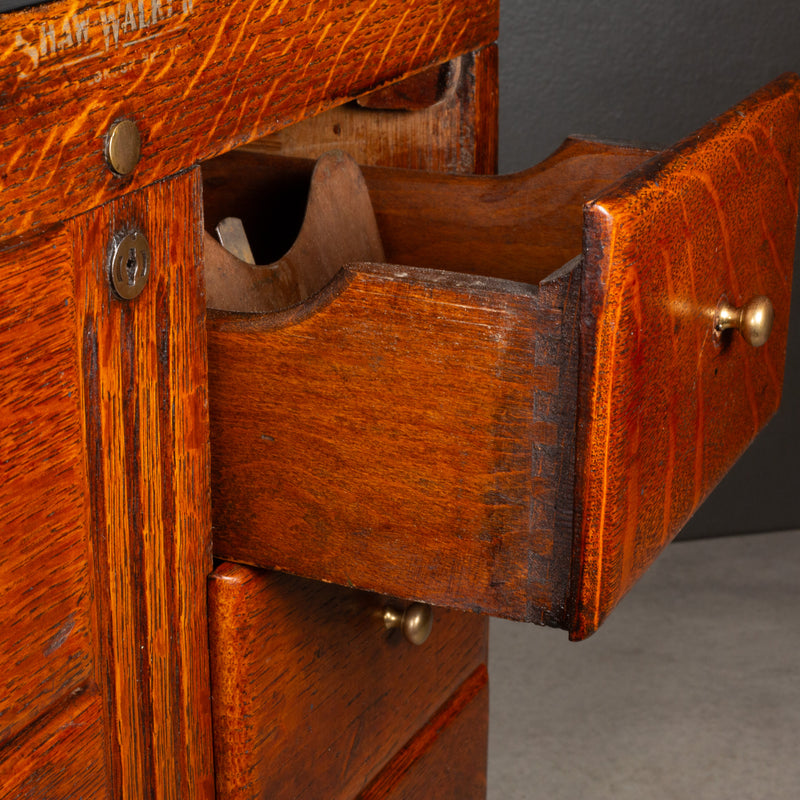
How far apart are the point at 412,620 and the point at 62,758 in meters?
0.26

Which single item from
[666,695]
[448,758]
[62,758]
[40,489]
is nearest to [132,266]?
[40,489]

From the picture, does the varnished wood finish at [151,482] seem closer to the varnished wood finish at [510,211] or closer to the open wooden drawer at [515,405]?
the open wooden drawer at [515,405]


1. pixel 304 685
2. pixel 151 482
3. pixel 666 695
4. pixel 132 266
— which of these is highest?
pixel 132 266

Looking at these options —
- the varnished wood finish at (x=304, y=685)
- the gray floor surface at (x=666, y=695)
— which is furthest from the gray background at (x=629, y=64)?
the varnished wood finish at (x=304, y=685)

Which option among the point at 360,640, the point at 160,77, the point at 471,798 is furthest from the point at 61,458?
the point at 471,798

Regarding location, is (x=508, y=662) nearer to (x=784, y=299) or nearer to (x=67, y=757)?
(x=784, y=299)

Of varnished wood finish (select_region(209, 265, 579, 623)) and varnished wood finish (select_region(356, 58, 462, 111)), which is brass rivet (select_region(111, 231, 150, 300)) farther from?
varnished wood finish (select_region(356, 58, 462, 111))

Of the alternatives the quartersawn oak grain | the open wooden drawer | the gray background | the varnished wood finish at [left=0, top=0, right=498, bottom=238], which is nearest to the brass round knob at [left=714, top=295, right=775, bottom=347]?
the open wooden drawer

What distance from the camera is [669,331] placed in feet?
2.03

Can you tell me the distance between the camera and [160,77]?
0.57 m

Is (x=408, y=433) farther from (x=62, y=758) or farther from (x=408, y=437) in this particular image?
(x=62, y=758)

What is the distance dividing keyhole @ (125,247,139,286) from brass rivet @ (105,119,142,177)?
0.04 metres

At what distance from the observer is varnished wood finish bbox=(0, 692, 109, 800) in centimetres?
58

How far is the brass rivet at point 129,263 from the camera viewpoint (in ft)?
1.88
